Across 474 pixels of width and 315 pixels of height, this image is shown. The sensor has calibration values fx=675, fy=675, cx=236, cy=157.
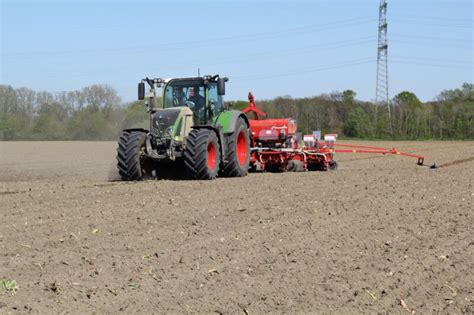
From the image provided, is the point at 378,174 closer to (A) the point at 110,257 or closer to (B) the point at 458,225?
(B) the point at 458,225

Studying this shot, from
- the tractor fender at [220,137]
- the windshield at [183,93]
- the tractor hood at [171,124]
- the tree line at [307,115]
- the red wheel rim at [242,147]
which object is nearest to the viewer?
the tractor hood at [171,124]

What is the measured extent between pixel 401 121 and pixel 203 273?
143 ft

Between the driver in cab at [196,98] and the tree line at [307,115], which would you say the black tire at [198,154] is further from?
the tree line at [307,115]

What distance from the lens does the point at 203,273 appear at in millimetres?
5363

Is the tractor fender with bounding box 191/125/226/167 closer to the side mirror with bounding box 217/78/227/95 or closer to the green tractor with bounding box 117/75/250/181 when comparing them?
the green tractor with bounding box 117/75/250/181

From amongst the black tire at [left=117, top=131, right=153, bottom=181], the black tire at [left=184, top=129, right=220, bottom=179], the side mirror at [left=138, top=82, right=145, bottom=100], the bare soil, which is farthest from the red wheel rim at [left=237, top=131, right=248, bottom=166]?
the bare soil

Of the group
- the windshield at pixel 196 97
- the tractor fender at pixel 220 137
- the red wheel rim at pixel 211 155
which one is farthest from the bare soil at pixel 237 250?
the windshield at pixel 196 97

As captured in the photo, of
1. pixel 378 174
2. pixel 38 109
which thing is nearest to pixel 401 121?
pixel 38 109

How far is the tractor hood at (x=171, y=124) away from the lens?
511 inches

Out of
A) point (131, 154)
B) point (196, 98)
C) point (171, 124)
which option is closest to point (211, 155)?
point (171, 124)

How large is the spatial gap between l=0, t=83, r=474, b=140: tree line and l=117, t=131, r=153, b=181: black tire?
19.4m

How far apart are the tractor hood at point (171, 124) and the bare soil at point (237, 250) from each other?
2.39m

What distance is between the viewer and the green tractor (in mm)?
12531

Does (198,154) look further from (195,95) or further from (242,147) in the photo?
(242,147)
